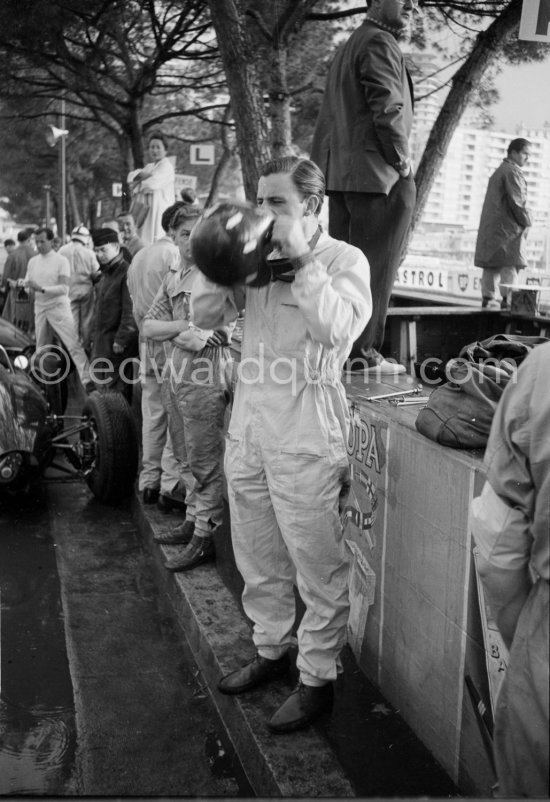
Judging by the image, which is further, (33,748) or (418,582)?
(33,748)

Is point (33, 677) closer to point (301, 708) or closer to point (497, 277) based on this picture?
point (301, 708)

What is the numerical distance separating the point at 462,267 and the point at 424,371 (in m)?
10.4

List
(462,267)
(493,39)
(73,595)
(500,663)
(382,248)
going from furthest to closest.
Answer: (462,267)
(493,39)
(73,595)
(382,248)
(500,663)

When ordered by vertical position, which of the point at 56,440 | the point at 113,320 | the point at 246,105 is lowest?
the point at 56,440

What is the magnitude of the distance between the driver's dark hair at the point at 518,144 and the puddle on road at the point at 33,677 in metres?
6.04

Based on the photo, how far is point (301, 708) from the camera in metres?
3.39

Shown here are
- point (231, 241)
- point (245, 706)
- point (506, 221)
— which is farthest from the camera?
point (506, 221)

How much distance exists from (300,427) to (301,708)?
1073 mm

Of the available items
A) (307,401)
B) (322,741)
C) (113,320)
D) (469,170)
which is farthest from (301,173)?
(469,170)

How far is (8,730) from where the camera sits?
3.73 meters

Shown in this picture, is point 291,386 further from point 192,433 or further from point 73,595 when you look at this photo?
point 73,595

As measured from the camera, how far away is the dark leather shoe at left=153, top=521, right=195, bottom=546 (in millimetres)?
5621

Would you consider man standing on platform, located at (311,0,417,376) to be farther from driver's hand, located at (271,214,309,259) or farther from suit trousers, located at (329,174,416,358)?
driver's hand, located at (271,214,309,259)

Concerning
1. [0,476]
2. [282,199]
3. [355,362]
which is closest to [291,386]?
[282,199]
